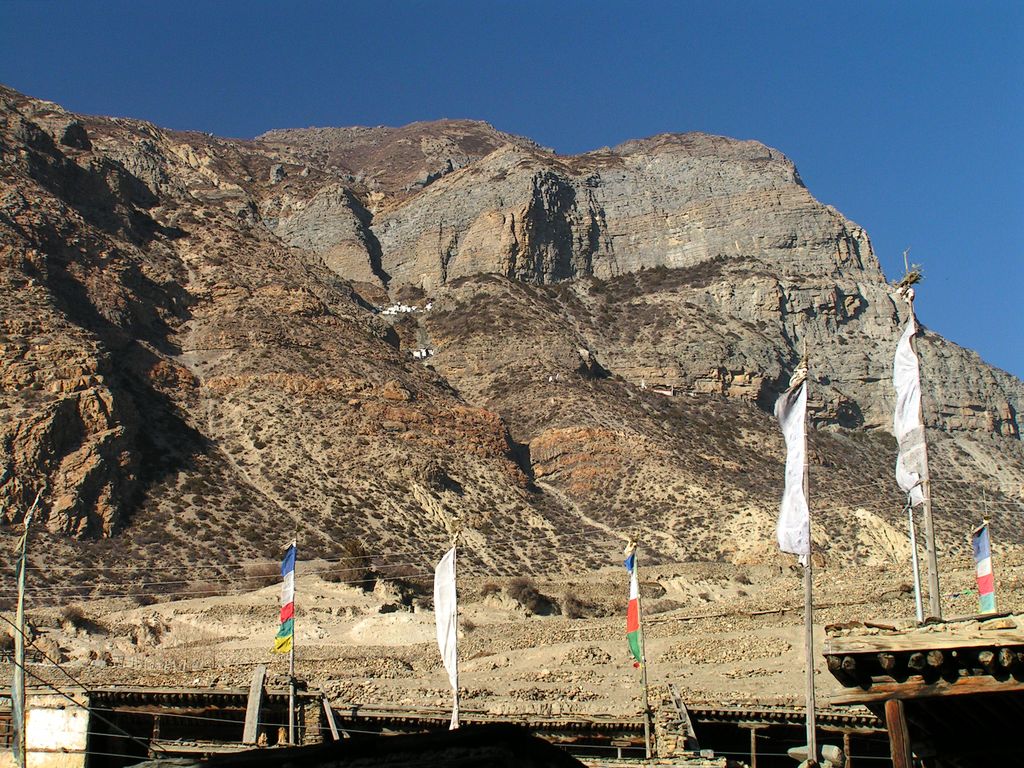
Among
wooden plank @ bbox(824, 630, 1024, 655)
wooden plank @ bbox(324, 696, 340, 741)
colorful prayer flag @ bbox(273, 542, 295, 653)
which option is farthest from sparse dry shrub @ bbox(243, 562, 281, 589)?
wooden plank @ bbox(824, 630, 1024, 655)

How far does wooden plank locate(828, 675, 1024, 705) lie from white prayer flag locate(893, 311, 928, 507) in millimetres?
5067

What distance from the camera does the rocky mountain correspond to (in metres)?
52.2

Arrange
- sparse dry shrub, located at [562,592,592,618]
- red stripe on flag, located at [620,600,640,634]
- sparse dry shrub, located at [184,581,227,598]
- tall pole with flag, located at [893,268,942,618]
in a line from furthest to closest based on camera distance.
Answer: sparse dry shrub, located at [562,592,592,618] < sparse dry shrub, located at [184,581,227,598] < red stripe on flag, located at [620,600,640,634] < tall pole with flag, located at [893,268,942,618]

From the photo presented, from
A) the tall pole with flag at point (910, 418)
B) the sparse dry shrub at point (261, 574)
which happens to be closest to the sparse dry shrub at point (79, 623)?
the sparse dry shrub at point (261, 574)

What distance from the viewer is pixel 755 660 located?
1244 inches

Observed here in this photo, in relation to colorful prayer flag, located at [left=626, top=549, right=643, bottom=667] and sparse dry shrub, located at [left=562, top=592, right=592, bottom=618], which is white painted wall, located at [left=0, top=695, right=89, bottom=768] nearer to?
colorful prayer flag, located at [left=626, top=549, right=643, bottom=667]

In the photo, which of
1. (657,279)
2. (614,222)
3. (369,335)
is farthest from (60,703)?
(614,222)

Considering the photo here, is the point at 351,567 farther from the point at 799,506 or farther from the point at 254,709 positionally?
the point at 799,506

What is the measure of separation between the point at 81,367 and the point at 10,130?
26.0 metres

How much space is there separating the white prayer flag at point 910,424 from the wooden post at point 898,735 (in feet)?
16.9

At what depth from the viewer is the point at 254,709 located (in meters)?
22.0

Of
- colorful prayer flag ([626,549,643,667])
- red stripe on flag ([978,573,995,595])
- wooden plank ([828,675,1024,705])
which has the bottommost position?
wooden plank ([828,675,1024,705])

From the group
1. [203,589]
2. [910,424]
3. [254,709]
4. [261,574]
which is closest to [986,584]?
[910,424]

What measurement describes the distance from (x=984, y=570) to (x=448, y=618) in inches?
360
